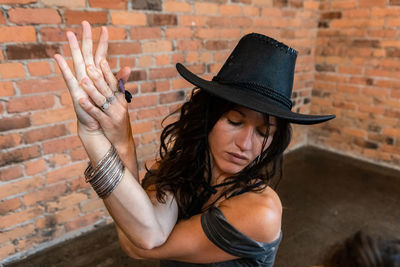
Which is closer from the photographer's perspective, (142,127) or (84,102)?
(84,102)

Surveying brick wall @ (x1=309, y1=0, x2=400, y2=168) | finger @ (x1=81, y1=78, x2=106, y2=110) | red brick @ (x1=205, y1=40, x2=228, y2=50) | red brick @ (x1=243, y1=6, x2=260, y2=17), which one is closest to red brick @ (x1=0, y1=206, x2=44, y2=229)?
finger @ (x1=81, y1=78, x2=106, y2=110)

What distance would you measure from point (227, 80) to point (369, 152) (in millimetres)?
2811

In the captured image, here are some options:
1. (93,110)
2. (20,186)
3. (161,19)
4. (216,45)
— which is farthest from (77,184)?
(216,45)

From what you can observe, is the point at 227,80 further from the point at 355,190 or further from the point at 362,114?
the point at 362,114

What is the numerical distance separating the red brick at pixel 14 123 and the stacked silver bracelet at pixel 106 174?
3.41 ft

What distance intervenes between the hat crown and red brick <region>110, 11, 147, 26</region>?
1163 mm

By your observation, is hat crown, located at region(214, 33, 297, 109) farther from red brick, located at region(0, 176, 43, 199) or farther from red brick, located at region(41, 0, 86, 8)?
red brick, located at region(0, 176, 43, 199)

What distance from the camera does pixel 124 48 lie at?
190 centimetres

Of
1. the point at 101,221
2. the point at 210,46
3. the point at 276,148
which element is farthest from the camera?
the point at 210,46

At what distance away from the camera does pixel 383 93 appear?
2936mm

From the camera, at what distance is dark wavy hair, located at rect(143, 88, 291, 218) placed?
1025 millimetres

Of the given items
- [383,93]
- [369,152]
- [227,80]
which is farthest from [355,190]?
[227,80]

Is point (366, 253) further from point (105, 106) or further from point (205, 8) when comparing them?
point (205, 8)

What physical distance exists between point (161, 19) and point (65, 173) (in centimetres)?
118
